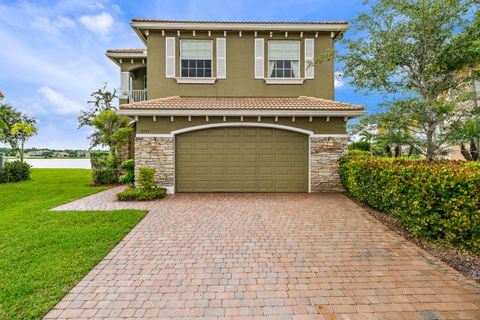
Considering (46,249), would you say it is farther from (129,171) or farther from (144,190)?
(129,171)

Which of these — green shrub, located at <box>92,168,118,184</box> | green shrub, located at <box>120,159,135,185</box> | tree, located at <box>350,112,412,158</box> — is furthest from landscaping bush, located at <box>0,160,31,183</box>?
tree, located at <box>350,112,412,158</box>

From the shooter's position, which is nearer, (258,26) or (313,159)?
(313,159)

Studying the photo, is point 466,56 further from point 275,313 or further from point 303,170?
point 275,313

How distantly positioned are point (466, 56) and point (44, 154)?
43711 millimetres

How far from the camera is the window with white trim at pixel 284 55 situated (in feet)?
37.7

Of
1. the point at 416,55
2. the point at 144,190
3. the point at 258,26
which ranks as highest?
the point at 258,26

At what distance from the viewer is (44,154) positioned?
34.0m

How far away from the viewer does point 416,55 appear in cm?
635

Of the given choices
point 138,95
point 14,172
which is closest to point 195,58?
point 138,95

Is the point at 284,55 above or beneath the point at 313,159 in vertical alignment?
above

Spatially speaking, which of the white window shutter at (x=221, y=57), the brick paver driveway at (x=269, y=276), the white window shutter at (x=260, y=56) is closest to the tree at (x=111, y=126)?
the white window shutter at (x=221, y=57)

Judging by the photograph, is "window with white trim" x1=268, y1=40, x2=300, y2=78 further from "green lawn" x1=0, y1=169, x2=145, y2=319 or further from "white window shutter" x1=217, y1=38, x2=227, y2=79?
"green lawn" x1=0, y1=169, x2=145, y2=319

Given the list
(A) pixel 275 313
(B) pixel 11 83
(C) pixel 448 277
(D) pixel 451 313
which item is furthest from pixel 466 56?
(B) pixel 11 83

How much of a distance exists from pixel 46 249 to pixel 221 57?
9903mm
